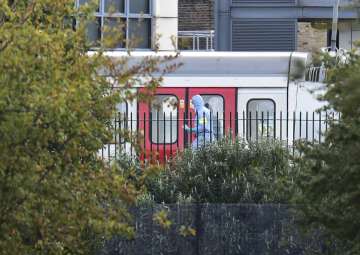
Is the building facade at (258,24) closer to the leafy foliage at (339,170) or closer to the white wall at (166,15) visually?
the white wall at (166,15)

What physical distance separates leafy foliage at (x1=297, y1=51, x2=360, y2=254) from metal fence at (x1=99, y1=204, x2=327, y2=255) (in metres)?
2.99

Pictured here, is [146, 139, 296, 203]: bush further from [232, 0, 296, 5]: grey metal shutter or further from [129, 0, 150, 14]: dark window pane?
[232, 0, 296, 5]: grey metal shutter

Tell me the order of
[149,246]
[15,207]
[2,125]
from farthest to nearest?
[149,246]
[15,207]
[2,125]

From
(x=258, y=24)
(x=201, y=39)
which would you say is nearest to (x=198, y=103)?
(x=258, y=24)

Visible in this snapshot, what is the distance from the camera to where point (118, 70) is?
6793 mm

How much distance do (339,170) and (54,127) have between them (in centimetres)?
251

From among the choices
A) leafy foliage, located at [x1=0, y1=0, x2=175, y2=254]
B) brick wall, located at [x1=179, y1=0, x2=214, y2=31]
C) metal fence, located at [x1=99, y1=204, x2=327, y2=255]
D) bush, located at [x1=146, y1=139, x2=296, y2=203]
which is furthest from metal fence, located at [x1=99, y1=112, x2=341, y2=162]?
brick wall, located at [x1=179, y1=0, x2=214, y2=31]

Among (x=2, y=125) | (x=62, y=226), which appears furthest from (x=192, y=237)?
(x=2, y=125)

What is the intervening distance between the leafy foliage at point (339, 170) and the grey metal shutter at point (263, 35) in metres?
21.5

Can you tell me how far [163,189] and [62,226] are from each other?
5721 mm

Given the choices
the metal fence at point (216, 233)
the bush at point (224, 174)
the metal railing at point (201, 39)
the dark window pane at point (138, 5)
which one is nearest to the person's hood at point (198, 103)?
the bush at point (224, 174)

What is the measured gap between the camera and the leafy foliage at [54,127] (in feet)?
19.1

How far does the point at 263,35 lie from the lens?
1176 inches

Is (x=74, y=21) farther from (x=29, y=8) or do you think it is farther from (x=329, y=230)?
(x=329, y=230)
